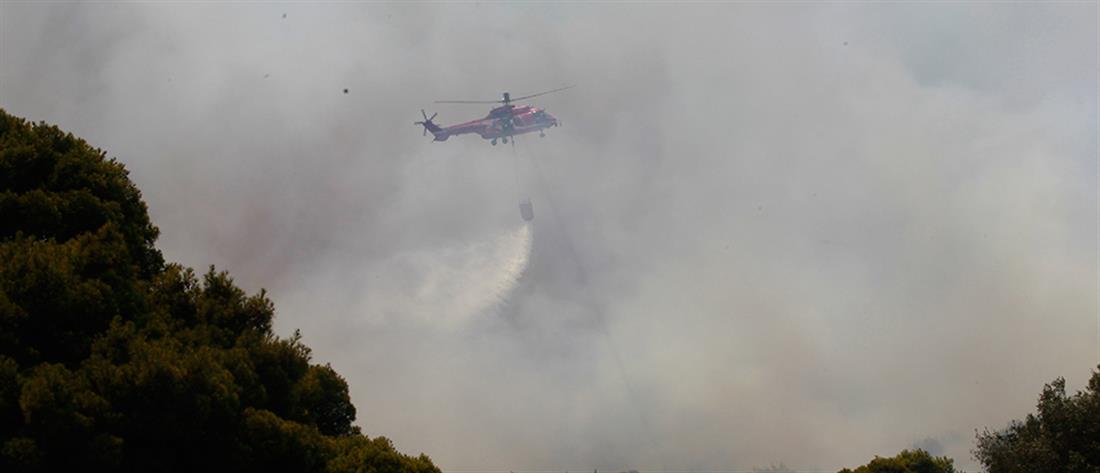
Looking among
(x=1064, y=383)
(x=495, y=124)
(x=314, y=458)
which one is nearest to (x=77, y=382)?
(x=314, y=458)

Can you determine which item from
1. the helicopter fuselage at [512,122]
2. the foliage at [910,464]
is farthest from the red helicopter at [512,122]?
the foliage at [910,464]

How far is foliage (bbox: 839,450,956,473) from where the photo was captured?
263ft

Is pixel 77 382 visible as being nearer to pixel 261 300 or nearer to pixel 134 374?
pixel 134 374

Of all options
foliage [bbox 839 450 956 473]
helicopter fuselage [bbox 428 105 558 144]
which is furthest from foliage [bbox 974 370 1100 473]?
helicopter fuselage [bbox 428 105 558 144]

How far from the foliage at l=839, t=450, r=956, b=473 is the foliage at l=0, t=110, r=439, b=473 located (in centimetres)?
5258

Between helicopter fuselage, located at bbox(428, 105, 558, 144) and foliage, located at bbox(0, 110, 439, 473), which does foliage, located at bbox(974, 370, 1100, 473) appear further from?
helicopter fuselage, located at bbox(428, 105, 558, 144)

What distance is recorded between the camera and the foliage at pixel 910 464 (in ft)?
263

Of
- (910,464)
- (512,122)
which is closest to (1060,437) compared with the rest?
(910,464)

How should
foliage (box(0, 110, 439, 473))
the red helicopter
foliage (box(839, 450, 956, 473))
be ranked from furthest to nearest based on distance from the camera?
the red helicopter
foliage (box(839, 450, 956, 473))
foliage (box(0, 110, 439, 473))

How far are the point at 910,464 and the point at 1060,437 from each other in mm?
32695

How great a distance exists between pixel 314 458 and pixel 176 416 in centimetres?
585

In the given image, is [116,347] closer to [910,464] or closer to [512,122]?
[910,464]

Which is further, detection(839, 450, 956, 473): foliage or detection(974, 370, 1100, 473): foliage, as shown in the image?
detection(839, 450, 956, 473): foliage

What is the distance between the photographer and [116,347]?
3128cm
